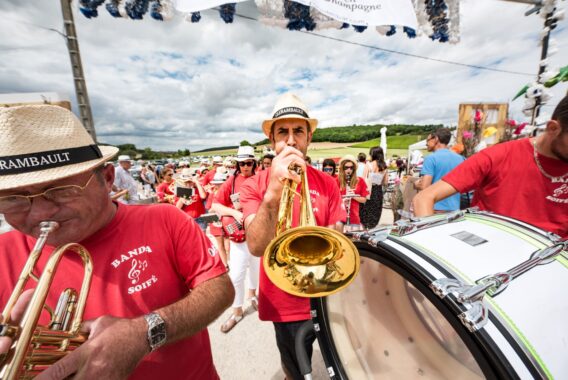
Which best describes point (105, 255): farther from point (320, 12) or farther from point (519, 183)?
point (320, 12)

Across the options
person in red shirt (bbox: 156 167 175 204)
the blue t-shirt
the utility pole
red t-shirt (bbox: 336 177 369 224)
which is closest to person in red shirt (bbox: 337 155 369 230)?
red t-shirt (bbox: 336 177 369 224)

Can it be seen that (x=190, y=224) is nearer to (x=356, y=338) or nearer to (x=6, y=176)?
(x=6, y=176)

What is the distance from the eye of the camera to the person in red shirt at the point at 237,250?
9.89 ft

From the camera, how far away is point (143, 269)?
1.07 m

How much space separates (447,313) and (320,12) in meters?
4.25

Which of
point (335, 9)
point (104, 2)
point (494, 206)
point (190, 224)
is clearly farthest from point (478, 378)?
point (104, 2)

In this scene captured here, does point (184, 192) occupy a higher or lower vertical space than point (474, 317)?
lower

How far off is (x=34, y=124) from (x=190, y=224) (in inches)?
29.5

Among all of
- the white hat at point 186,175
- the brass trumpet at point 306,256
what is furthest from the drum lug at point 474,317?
the white hat at point 186,175

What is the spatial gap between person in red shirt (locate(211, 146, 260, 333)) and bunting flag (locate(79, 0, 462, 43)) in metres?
2.19

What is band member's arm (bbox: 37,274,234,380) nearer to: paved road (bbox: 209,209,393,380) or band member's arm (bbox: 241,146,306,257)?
band member's arm (bbox: 241,146,306,257)

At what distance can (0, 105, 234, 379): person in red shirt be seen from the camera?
31.7 inches

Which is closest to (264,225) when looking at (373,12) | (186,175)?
(373,12)

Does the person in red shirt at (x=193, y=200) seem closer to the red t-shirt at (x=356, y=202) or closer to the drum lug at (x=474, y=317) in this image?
the red t-shirt at (x=356, y=202)
